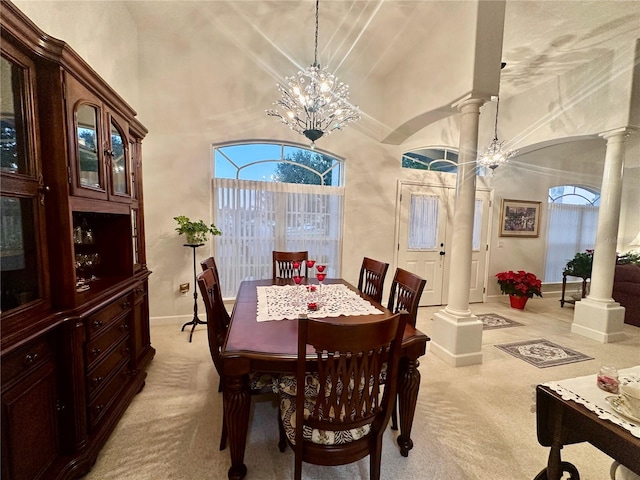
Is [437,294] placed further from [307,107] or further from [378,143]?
[307,107]

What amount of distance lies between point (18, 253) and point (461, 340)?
3.28 m

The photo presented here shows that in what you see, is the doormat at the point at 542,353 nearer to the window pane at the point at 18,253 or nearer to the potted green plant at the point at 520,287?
the potted green plant at the point at 520,287

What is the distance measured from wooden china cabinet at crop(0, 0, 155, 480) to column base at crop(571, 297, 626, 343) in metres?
5.06

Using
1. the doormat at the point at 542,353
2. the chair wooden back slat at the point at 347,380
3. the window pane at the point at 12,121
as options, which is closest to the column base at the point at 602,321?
the doormat at the point at 542,353

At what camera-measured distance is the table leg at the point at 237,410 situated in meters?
1.38

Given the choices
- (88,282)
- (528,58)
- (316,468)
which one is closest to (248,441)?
(316,468)

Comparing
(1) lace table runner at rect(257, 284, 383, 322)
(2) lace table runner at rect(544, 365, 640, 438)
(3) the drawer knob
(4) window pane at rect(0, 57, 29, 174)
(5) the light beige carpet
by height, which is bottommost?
(5) the light beige carpet

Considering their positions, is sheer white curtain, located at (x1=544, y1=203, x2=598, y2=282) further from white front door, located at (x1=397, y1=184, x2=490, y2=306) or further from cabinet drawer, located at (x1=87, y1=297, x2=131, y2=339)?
cabinet drawer, located at (x1=87, y1=297, x2=131, y2=339)

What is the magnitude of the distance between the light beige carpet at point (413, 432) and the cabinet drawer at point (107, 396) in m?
0.20

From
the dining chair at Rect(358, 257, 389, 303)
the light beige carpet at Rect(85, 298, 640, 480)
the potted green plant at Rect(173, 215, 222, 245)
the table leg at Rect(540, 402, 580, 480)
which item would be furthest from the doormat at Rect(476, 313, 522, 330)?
the potted green plant at Rect(173, 215, 222, 245)

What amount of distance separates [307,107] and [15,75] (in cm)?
176

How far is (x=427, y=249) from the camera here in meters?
4.64

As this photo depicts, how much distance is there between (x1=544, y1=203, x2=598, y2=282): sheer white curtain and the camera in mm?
5562

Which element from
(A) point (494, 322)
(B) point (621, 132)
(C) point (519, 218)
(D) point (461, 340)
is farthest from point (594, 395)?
(C) point (519, 218)
